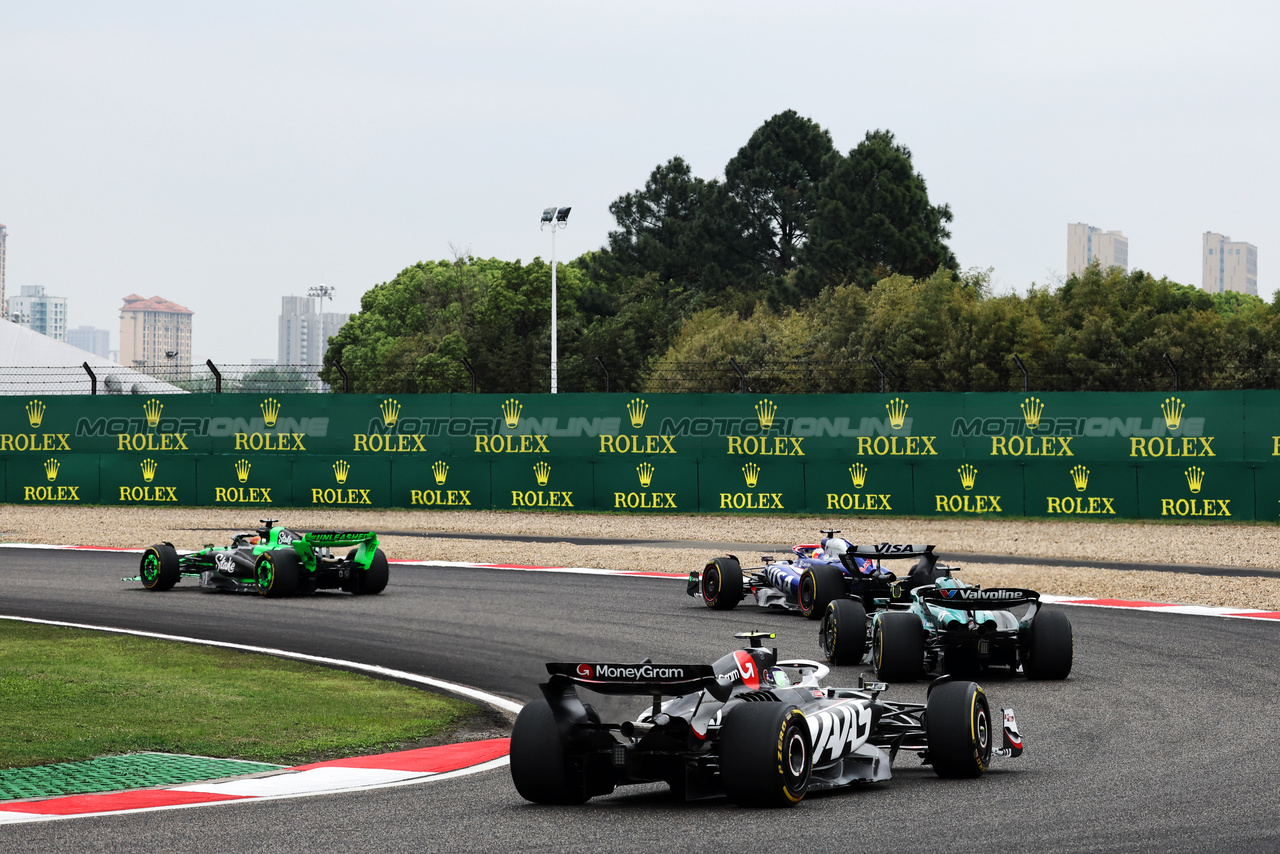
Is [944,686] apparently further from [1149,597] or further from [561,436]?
[561,436]

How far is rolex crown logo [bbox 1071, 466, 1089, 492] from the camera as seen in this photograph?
93.1 feet

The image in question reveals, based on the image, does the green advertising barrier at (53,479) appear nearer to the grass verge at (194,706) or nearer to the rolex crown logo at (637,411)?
the rolex crown logo at (637,411)

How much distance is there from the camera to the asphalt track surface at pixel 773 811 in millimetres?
6789

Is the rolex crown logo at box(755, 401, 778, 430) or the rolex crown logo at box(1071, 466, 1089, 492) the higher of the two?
the rolex crown logo at box(755, 401, 778, 430)

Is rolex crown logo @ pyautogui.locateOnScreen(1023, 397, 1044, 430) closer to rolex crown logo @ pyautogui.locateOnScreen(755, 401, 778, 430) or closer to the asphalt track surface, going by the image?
rolex crown logo @ pyautogui.locateOnScreen(755, 401, 778, 430)

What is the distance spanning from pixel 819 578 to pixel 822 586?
0.32 ft

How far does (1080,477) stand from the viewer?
2845 cm

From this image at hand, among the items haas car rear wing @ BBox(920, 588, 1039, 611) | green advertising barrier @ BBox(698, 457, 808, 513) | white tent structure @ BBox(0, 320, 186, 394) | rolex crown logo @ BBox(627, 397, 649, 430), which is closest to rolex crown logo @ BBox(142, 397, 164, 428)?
rolex crown logo @ BBox(627, 397, 649, 430)

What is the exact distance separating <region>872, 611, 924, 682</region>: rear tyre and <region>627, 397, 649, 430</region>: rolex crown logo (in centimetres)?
1960

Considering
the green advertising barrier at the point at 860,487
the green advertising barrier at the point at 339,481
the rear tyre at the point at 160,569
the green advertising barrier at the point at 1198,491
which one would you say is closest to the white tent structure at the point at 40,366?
the green advertising barrier at the point at 339,481

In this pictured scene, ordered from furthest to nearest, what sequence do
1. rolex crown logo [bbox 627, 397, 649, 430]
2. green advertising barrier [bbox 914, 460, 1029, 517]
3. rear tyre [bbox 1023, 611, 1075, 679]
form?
rolex crown logo [bbox 627, 397, 649, 430], green advertising barrier [bbox 914, 460, 1029, 517], rear tyre [bbox 1023, 611, 1075, 679]

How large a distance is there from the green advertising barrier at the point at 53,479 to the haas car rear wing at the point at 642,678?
2967cm

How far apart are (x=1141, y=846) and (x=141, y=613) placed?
1331 cm

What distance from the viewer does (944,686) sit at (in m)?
8.34
